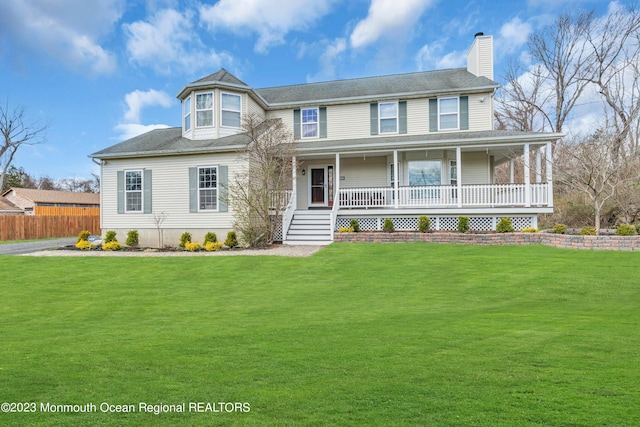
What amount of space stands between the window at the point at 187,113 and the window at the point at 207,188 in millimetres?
2927

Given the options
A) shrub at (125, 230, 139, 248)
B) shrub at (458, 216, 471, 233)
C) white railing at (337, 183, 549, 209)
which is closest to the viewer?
shrub at (458, 216, 471, 233)

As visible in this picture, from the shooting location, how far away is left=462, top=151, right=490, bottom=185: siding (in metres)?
17.1

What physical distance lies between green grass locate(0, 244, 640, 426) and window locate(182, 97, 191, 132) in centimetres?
907

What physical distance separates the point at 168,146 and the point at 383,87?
10542mm

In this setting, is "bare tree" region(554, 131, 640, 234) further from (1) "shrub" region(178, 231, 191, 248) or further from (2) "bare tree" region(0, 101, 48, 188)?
(2) "bare tree" region(0, 101, 48, 188)

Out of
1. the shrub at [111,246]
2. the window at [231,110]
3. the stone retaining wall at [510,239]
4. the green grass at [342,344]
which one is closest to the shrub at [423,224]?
the stone retaining wall at [510,239]

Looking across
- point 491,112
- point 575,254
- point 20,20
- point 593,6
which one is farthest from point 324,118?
point 593,6

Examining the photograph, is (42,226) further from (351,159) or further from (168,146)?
(351,159)

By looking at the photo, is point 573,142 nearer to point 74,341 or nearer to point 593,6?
point 593,6

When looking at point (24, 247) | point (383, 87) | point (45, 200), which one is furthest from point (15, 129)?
point (383, 87)

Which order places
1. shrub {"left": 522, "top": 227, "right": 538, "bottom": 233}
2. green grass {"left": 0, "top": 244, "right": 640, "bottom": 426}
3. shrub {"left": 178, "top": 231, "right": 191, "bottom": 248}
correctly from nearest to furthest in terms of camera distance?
green grass {"left": 0, "top": 244, "right": 640, "bottom": 426} → shrub {"left": 522, "top": 227, "right": 538, "bottom": 233} → shrub {"left": 178, "top": 231, "right": 191, "bottom": 248}

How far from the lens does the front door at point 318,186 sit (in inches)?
720

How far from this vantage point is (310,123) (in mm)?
18484

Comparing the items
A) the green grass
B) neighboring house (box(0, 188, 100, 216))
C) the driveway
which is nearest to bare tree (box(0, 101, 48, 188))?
neighboring house (box(0, 188, 100, 216))
